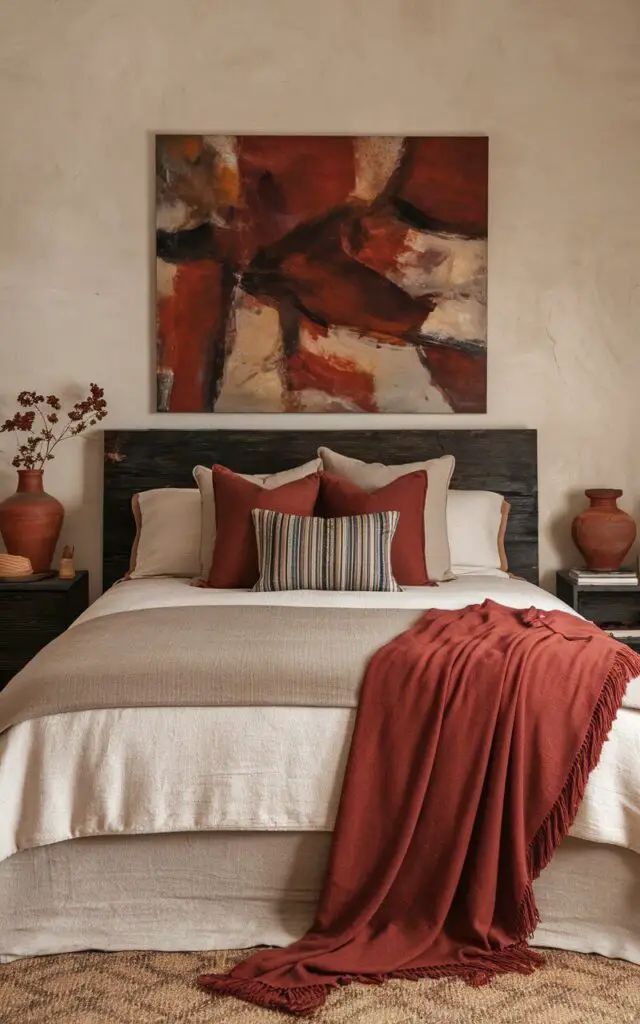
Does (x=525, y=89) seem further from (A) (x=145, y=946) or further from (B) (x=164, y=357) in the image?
(A) (x=145, y=946)

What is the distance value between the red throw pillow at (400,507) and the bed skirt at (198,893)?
5.07 ft

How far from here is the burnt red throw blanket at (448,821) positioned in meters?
2.38

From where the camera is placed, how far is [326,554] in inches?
144

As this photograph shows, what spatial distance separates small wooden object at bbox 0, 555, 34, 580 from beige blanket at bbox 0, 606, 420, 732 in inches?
61.2

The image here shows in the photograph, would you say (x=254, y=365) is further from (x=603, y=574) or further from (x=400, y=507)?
(x=603, y=574)

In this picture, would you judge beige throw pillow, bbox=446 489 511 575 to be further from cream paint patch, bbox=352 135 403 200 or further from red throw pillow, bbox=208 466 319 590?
cream paint patch, bbox=352 135 403 200

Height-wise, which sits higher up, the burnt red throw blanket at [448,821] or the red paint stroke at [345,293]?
the red paint stroke at [345,293]

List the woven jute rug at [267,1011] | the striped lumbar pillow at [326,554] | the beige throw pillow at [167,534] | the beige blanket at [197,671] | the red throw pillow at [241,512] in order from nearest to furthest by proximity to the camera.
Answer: the woven jute rug at [267,1011]
the beige blanket at [197,671]
the striped lumbar pillow at [326,554]
the red throw pillow at [241,512]
the beige throw pillow at [167,534]

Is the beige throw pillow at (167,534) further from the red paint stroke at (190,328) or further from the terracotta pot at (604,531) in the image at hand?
the terracotta pot at (604,531)

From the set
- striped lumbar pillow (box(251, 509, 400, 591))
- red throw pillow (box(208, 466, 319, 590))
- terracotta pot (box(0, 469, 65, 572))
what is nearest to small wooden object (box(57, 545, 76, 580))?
terracotta pot (box(0, 469, 65, 572))

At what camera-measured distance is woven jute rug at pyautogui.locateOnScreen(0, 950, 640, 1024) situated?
7.20 ft

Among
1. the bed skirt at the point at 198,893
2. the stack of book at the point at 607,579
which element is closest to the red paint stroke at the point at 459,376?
the stack of book at the point at 607,579

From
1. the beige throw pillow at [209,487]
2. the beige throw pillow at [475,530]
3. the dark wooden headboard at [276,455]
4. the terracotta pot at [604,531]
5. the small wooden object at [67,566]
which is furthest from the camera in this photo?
the dark wooden headboard at [276,455]

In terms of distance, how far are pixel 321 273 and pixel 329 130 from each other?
625mm
